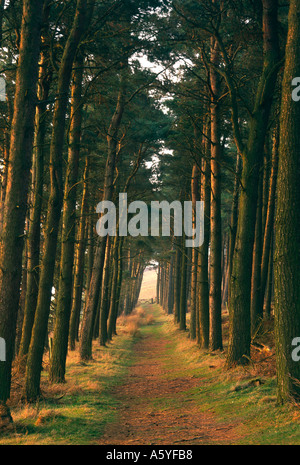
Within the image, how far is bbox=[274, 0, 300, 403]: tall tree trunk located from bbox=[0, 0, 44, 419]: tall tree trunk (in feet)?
15.2

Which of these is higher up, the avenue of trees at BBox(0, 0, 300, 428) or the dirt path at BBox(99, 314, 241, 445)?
the avenue of trees at BBox(0, 0, 300, 428)

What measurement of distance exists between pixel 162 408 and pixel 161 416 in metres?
0.87

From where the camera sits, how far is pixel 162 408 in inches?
366

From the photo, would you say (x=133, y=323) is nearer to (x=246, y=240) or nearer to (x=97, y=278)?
(x=97, y=278)

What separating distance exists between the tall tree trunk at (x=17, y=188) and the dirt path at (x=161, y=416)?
2.40 m

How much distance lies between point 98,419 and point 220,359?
6.23 metres

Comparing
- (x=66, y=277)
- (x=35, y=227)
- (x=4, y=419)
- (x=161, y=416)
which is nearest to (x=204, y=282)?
(x=66, y=277)

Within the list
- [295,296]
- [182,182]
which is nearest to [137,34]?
[295,296]

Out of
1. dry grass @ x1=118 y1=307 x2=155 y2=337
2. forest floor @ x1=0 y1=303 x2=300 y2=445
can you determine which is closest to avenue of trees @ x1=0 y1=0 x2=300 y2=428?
forest floor @ x1=0 y1=303 x2=300 y2=445

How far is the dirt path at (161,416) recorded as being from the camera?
21.5 feet

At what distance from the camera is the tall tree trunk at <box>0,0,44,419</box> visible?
719 cm

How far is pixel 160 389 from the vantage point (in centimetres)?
1169

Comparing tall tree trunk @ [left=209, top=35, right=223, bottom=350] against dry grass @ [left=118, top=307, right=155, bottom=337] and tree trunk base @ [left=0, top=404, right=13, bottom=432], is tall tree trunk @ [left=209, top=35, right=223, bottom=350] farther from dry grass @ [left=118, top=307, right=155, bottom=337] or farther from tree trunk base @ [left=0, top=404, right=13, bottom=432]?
dry grass @ [left=118, top=307, right=155, bottom=337]

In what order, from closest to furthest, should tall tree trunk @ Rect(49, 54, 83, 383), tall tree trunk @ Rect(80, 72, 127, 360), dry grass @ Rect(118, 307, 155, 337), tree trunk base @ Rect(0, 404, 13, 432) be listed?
tree trunk base @ Rect(0, 404, 13, 432) < tall tree trunk @ Rect(49, 54, 83, 383) < tall tree trunk @ Rect(80, 72, 127, 360) < dry grass @ Rect(118, 307, 155, 337)
